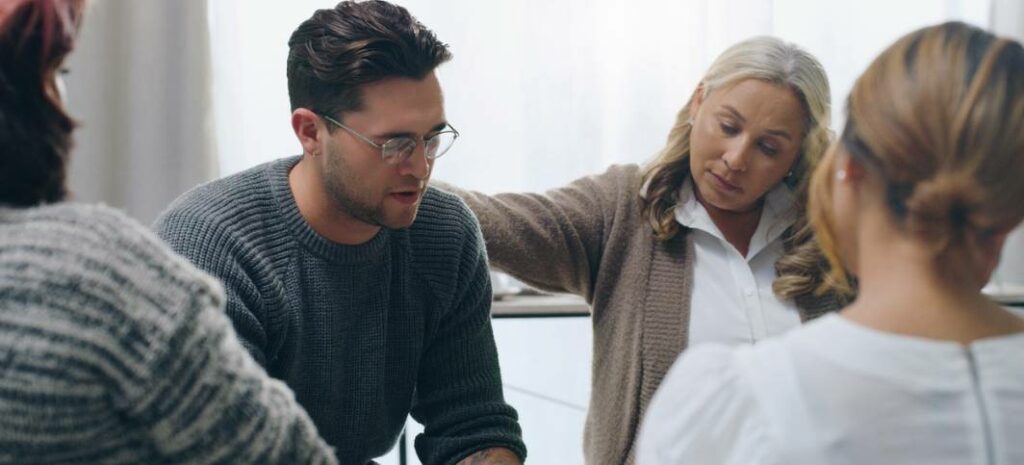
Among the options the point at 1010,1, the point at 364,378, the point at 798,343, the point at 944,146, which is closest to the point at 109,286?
the point at 798,343

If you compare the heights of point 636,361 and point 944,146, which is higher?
point 944,146

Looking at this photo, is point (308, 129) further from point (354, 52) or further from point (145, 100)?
point (145, 100)

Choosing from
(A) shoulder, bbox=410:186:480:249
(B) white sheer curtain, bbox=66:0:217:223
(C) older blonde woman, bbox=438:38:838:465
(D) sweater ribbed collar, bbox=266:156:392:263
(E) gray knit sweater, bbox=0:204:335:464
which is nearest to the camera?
(E) gray knit sweater, bbox=0:204:335:464

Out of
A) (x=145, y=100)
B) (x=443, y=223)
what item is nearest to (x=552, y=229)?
(x=443, y=223)

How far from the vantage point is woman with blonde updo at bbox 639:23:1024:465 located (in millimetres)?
880

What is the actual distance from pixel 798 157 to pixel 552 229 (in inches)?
16.7

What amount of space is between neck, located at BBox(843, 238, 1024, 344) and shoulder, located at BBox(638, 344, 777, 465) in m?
0.11

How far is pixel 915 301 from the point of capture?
2.97 ft

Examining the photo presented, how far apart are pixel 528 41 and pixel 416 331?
0.92m

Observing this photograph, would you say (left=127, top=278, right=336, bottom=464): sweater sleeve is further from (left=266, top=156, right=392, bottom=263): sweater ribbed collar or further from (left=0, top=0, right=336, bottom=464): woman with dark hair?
(left=266, top=156, right=392, bottom=263): sweater ribbed collar

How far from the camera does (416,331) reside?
172 cm

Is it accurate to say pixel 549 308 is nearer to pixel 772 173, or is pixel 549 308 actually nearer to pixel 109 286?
pixel 772 173

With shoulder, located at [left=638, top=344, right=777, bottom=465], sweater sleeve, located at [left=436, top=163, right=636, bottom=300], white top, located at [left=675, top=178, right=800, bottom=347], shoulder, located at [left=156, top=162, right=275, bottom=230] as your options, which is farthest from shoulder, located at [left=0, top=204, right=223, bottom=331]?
white top, located at [left=675, top=178, right=800, bottom=347]

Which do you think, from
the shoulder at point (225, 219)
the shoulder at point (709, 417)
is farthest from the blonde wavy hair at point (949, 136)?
the shoulder at point (225, 219)
